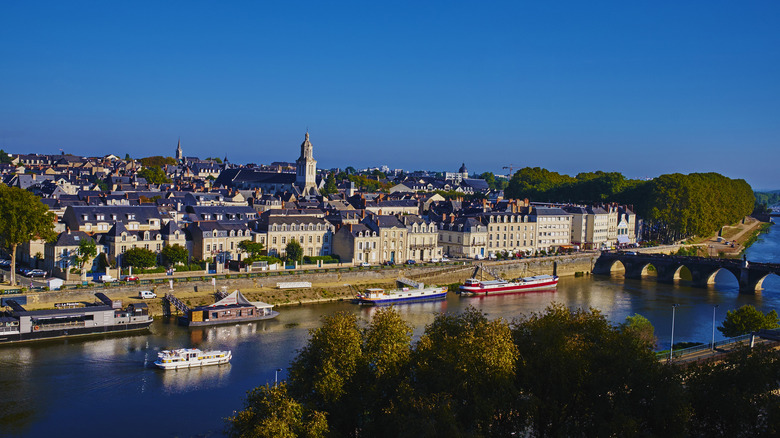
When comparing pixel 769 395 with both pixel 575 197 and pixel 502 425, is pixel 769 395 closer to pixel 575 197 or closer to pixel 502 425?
pixel 502 425

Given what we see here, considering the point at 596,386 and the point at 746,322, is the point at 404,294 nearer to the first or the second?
the point at 746,322

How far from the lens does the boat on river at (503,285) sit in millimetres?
53188

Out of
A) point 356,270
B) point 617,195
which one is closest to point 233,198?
point 356,270

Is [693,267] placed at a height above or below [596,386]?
below

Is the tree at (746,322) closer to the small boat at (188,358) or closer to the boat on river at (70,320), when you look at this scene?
the small boat at (188,358)

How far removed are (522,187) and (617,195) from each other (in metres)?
20.0

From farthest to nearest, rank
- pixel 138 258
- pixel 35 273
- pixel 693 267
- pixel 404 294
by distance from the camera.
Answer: pixel 693 267 < pixel 404 294 < pixel 138 258 < pixel 35 273

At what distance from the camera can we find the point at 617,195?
96875mm

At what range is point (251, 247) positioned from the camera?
166ft

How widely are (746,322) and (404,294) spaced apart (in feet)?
69.4

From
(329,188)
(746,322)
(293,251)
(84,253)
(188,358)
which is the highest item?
(329,188)

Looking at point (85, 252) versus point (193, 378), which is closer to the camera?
point (193, 378)

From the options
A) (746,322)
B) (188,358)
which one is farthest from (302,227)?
(746,322)

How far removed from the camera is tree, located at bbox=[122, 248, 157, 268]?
45406 millimetres
